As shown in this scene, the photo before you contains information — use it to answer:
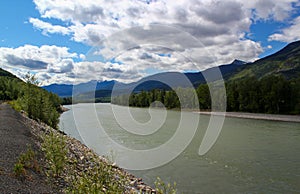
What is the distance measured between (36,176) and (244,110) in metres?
75.5

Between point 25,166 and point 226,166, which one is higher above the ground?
point 25,166

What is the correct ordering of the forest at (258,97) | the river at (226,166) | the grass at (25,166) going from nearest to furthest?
the grass at (25,166), the river at (226,166), the forest at (258,97)

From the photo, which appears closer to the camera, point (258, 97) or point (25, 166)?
point (25, 166)

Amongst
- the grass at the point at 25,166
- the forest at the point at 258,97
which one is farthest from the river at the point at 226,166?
the forest at the point at 258,97

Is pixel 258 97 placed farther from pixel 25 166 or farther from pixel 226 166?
pixel 25 166

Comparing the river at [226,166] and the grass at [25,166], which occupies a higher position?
the grass at [25,166]

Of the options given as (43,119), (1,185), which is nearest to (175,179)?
(1,185)

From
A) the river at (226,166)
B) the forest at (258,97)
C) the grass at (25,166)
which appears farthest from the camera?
the forest at (258,97)

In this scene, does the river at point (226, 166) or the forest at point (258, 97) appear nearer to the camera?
the river at point (226, 166)

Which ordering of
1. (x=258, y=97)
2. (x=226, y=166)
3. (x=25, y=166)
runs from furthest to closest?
(x=258, y=97)
(x=226, y=166)
(x=25, y=166)

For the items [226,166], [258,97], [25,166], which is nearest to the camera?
[25,166]

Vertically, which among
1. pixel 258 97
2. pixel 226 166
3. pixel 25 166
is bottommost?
pixel 226 166

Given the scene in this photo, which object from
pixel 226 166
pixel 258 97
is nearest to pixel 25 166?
pixel 226 166

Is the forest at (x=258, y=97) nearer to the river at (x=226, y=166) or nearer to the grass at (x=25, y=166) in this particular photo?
the river at (x=226, y=166)
